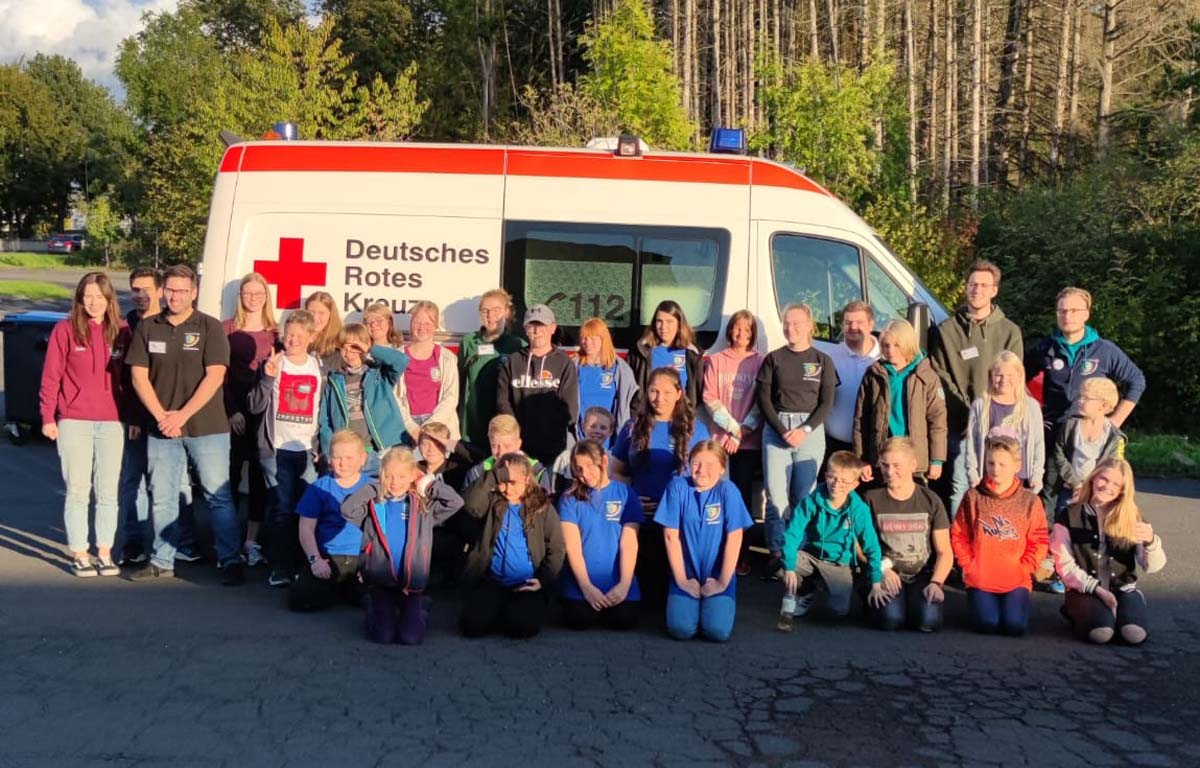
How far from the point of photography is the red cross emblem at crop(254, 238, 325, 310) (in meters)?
8.30

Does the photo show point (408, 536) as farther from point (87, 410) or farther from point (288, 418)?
point (87, 410)

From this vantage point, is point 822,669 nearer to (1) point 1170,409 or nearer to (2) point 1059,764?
(2) point 1059,764

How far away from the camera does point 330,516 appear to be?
22.9 ft

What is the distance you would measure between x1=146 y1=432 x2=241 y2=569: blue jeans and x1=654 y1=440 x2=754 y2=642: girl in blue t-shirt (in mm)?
2766

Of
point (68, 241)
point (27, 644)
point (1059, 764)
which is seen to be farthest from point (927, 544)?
point (68, 241)

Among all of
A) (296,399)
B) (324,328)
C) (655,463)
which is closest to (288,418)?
(296,399)

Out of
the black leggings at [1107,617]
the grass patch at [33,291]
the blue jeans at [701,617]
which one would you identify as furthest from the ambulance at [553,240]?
the grass patch at [33,291]

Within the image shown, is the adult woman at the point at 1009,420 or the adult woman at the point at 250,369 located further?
the adult woman at the point at 250,369

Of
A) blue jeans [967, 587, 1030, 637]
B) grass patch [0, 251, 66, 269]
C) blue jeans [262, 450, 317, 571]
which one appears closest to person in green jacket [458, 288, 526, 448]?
blue jeans [262, 450, 317, 571]

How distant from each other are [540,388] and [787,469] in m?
1.65

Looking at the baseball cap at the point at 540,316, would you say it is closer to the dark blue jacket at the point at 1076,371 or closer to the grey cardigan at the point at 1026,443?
Answer: the grey cardigan at the point at 1026,443

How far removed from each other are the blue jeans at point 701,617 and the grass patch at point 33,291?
112ft

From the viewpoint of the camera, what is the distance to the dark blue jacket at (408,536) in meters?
6.37

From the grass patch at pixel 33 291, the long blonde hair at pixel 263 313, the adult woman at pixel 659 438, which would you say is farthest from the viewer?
the grass patch at pixel 33 291
